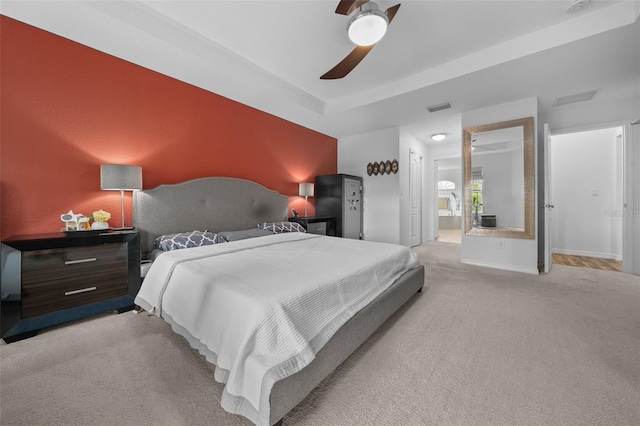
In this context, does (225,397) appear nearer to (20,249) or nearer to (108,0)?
(20,249)

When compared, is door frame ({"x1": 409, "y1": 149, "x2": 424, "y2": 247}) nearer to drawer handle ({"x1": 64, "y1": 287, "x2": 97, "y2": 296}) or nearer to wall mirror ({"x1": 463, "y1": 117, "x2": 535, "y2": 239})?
wall mirror ({"x1": 463, "y1": 117, "x2": 535, "y2": 239})

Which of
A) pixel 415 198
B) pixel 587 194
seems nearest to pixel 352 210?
pixel 415 198

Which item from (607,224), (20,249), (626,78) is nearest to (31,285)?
(20,249)

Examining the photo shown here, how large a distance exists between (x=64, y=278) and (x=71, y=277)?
0.14ft

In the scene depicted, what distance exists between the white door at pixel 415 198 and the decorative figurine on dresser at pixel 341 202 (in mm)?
1384

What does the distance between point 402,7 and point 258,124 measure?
271 centimetres

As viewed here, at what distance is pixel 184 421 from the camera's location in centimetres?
119

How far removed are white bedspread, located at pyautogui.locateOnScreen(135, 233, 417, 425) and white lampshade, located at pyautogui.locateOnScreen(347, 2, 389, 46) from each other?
6.21ft

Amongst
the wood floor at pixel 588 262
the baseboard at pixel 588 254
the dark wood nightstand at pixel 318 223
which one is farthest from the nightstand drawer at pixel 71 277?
the baseboard at pixel 588 254

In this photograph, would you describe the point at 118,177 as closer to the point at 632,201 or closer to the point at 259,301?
the point at 259,301

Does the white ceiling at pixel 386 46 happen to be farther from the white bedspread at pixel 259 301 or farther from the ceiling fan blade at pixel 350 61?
the white bedspread at pixel 259 301

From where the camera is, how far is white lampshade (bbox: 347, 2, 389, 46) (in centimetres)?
194

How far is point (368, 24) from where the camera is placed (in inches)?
78.2

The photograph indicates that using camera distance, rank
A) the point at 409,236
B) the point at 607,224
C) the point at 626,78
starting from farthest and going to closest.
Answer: the point at 409,236 < the point at 607,224 < the point at 626,78
